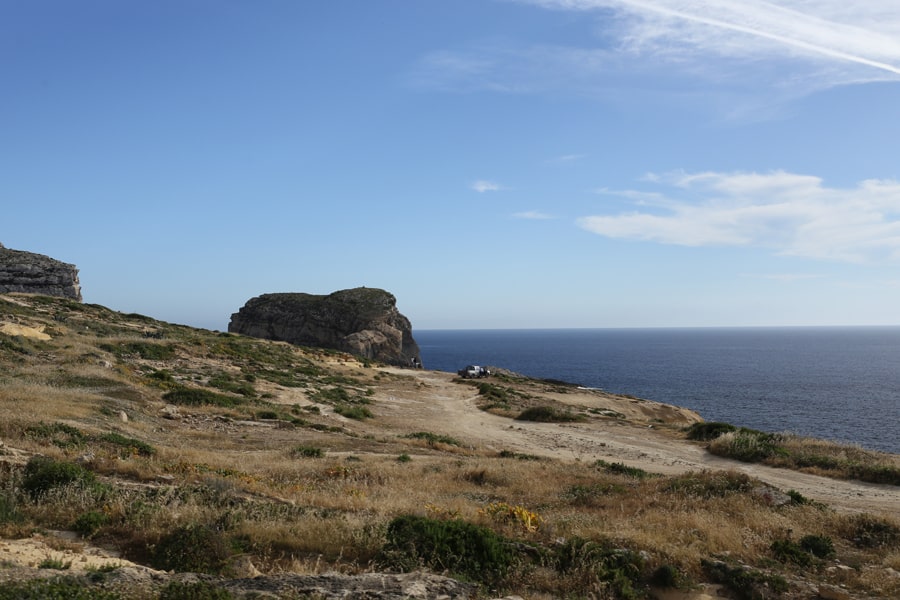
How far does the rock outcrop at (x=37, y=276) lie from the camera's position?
70706 millimetres

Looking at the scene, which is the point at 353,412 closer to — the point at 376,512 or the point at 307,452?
the point at 307,452

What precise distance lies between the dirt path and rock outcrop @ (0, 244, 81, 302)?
5564 centimetres

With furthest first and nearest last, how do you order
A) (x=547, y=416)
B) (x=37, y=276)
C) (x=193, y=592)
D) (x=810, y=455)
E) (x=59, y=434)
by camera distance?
1. (x=37, y=276)
2. (x=547, y=416)
3. (x=810, y=455)
4. (x=59, y=434)
5. (x=193, y=592)

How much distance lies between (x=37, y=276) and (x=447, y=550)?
3314 inches

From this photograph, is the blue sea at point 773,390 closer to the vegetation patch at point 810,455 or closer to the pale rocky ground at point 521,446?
the pale rocky ground at point 521,446

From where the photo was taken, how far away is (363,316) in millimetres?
90500

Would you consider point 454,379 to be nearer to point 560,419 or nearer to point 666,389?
point 560,419

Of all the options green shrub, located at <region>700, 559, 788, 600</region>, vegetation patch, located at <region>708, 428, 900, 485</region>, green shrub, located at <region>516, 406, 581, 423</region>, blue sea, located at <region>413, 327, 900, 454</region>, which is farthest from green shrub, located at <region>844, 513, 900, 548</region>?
blue sea, located at <region>413, 327, 900, 454</region>

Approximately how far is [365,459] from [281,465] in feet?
10.8

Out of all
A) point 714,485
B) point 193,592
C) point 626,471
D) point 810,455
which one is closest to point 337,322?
point 626,471

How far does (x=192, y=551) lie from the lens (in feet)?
24.0

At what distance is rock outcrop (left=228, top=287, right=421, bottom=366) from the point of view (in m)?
86.6

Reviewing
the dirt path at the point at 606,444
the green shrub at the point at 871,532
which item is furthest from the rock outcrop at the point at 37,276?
the green shrub at the point at 871,532

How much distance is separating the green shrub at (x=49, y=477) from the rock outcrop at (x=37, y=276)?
74.2 metres
